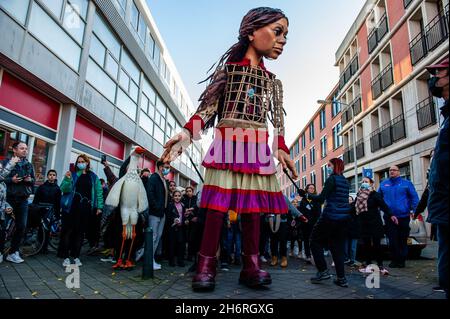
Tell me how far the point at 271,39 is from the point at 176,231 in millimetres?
4020

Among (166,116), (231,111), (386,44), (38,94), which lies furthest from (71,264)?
(386,44)

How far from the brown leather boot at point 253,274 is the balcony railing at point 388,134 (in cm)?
1480

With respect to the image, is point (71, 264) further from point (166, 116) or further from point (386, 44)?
point (386, 44)

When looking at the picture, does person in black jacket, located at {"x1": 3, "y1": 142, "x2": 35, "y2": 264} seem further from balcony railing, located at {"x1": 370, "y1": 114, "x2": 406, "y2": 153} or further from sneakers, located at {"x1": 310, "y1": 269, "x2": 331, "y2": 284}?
balcony railing, located at {"x1": 370, "y1": 114, "x2": 406, "y2": 153}

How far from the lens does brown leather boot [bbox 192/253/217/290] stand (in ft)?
8.86

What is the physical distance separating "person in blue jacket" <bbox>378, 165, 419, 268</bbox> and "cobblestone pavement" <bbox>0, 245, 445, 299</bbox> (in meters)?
1.03

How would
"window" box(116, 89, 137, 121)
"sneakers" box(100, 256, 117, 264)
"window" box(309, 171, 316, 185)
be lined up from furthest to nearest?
"window" box(309, 171, 316, 185)
"window" box(116, 89, 137, 121)
"sneakers" box(100, 256, 117, 264)

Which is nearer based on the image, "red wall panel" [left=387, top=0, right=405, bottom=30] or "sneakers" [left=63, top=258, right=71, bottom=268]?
"sneakers" [left=63, top=258, right=71, bottom=268]

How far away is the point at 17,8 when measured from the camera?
23.4ft

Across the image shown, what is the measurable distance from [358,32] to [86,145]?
68.5ft

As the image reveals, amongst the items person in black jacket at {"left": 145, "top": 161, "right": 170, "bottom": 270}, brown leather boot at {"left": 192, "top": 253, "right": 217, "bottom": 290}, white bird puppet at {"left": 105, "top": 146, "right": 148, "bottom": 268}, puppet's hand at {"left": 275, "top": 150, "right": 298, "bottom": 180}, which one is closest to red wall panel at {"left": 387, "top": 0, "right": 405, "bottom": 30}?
puppet's hand at {"left": 275, "top": 150, "right": 298, "bottom": 180}

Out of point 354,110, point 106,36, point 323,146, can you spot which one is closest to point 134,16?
point 106,36

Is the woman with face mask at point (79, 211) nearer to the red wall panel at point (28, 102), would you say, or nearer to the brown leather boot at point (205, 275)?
the brown leather boot at point (205, 275)

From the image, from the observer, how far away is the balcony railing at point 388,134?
1495 cm
